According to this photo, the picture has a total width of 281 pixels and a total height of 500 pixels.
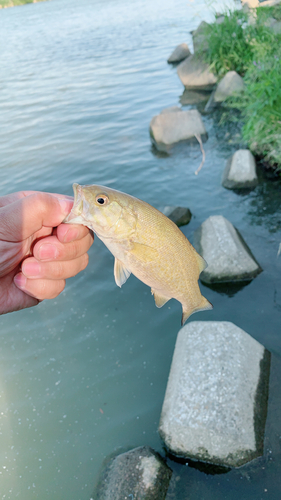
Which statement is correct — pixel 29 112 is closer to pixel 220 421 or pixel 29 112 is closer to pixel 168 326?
pixel 168 326

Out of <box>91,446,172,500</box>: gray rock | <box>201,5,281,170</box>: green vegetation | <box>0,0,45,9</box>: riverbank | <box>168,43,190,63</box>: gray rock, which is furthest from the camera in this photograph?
<box>0,0,45,9</box>: riverbank

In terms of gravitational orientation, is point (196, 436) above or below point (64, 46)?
below

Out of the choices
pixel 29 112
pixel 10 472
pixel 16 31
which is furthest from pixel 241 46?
pixel 16 31

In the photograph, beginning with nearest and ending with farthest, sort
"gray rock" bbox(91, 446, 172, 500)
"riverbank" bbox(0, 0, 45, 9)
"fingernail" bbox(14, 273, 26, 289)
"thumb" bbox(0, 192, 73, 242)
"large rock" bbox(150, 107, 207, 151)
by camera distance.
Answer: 1. "thumb" bbox(0, 192, 73, 242)
2. "fingernail" bbox(14, 273, 26, 289)
3. "gray rock" bbox(91, 446, 172, 500)
4. "large rock" bbox(150, 107, 207, 151)
5. "riverbank" bbox(0, 0, 45, 9)

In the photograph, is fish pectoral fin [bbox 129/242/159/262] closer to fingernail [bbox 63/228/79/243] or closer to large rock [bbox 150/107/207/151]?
fingernail [bbox 63/228/79/243]

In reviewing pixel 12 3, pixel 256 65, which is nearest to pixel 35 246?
pixel 256 65

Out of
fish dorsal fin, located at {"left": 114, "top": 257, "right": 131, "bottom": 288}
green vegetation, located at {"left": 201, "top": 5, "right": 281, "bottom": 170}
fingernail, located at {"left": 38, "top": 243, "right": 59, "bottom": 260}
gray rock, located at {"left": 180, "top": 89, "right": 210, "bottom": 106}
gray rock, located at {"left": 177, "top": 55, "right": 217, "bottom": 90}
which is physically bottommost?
gray rock, located at {"left": 180, "top": 89, "right": 210, "bottom": 106}

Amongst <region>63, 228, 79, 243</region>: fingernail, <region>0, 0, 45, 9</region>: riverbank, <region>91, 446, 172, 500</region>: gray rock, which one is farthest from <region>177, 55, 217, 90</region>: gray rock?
<region>0, 0, 45, 9</region>: riverbank

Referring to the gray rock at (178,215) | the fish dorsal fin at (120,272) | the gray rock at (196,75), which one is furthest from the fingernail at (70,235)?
the gray rock at (196,75)
